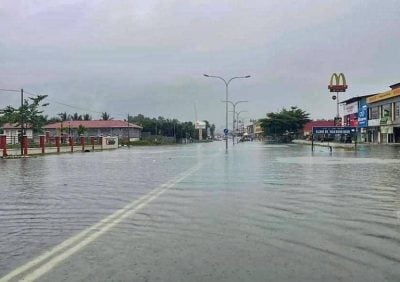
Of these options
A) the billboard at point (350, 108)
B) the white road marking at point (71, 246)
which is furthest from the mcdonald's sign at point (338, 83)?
the white road marking at point (71, 246)

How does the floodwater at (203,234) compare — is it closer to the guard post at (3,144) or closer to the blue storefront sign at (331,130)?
the guard post at (3,144)

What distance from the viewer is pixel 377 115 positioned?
92.5 m

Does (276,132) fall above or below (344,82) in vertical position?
below

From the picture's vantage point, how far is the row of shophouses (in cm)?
8381

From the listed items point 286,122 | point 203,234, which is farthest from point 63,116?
point 203,234

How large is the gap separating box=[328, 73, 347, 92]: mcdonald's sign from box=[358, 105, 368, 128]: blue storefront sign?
4.95m

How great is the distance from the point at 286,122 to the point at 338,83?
3307cm

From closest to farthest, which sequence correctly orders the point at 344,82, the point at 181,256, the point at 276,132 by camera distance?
the point at 181,256 → the point at 344,82 → the point at 276,132

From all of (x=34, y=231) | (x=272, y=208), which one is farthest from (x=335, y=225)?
(x=34, y=231)

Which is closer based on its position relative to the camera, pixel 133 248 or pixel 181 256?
pixel 181 256

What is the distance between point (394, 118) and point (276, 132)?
56.8m

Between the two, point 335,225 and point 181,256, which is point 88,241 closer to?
point 181,256

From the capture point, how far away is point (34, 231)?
30.2 feet

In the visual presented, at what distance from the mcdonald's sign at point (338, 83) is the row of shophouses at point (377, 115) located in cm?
458
